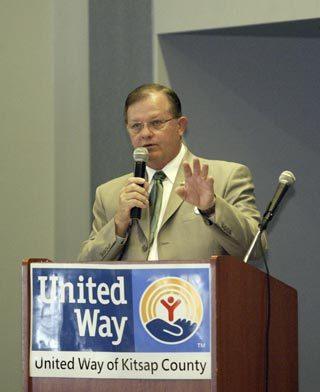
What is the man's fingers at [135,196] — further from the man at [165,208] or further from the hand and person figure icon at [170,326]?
the hand and person figure icon at [170,326]

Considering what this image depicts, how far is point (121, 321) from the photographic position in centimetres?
296

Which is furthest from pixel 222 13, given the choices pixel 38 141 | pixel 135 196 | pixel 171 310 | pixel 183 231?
pixel 171 310

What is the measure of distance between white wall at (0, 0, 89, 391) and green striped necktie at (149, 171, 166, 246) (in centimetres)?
157

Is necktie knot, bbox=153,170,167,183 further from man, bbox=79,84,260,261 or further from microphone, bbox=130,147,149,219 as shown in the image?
microphone, bbox=130,147,149,219

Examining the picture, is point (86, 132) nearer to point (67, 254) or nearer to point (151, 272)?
point (67, 254)

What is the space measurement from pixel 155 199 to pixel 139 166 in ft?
1.31

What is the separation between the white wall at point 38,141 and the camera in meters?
5.27

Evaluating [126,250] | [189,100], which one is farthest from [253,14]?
[126,250]

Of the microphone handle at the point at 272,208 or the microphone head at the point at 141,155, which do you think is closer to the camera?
the microphone handle at the point at 272,208

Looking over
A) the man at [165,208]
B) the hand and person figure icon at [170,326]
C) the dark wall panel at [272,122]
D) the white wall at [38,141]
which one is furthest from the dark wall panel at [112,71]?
the hand and person figure icon at [170,326]

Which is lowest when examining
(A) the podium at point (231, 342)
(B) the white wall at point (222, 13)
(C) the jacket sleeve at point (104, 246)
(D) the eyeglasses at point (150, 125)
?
(A) the podium at point (231, 342)

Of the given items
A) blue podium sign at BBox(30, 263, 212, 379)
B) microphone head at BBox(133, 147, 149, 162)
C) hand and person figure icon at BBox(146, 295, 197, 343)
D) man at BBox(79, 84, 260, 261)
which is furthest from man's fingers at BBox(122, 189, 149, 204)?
hand and person figure icon at BBox(146, 295, 197, 343)

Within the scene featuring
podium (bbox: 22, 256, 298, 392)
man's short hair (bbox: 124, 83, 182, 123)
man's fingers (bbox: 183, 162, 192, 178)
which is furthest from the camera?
man's short hair (bbox: 124, 83, 182, 123)

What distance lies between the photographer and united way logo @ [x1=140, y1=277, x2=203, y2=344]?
2889 millimetres
